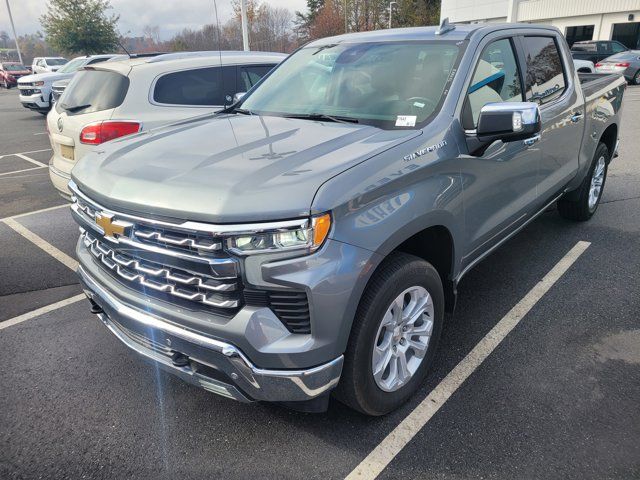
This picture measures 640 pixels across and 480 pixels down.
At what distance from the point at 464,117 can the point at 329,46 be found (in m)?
1.42

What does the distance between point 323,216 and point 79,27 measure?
3540 centimetres

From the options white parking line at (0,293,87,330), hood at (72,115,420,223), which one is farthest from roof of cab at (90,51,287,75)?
hood at (72,115,420,223)

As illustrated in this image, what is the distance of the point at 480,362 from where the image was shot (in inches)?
120

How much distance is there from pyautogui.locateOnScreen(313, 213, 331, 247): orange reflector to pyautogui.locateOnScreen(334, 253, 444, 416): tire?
0.40m

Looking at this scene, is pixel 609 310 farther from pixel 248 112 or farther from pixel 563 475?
pixel 248 112

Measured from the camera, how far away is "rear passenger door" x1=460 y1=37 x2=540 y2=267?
114 inches

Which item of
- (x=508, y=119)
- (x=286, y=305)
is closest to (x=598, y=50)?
(x=508, y=119)

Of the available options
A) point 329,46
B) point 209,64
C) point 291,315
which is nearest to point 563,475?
point 291,315

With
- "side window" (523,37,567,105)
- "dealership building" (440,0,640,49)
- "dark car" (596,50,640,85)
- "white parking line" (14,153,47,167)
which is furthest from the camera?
"dealership building" (440,0,640,49)

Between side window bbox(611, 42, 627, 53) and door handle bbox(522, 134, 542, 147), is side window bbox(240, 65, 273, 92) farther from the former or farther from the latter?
side window bbox(611, 42, 627, 53)

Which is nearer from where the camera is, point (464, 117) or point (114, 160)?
point (114, 160)

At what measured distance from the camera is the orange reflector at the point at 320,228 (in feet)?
6.50

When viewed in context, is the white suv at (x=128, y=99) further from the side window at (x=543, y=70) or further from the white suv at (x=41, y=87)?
Result: the white suv at (x=41, y=87)

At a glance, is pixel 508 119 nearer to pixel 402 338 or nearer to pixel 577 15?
pixel 402 338
